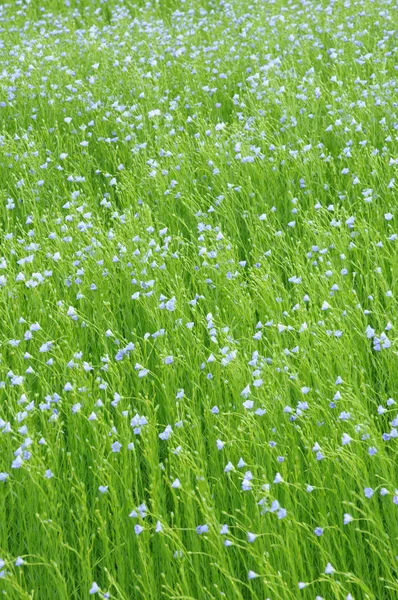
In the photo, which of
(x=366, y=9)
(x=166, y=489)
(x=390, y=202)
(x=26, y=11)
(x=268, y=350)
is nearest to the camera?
(x=166, y=489)

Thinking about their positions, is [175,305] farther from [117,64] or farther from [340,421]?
[117,64]

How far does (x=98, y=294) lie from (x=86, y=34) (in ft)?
20.2

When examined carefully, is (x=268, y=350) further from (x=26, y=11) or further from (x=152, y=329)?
(x=26, y=11)

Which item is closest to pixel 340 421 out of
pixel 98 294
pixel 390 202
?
pixel 98 294

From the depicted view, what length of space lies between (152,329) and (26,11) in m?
8.86

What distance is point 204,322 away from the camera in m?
4.39

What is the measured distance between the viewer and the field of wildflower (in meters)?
3.25

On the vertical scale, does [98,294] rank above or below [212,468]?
above

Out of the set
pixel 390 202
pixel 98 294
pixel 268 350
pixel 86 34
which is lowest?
pixel 268 350

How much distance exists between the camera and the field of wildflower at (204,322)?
3246 millimetres

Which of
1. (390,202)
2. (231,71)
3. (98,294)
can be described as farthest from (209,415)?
(231,71)

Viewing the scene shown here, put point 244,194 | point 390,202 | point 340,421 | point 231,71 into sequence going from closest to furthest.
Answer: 1. point 340,421
2. point 390,202
3. point 244,194
4. point 231,71

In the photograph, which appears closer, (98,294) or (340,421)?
(340,421)

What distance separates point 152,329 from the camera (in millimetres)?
4688
